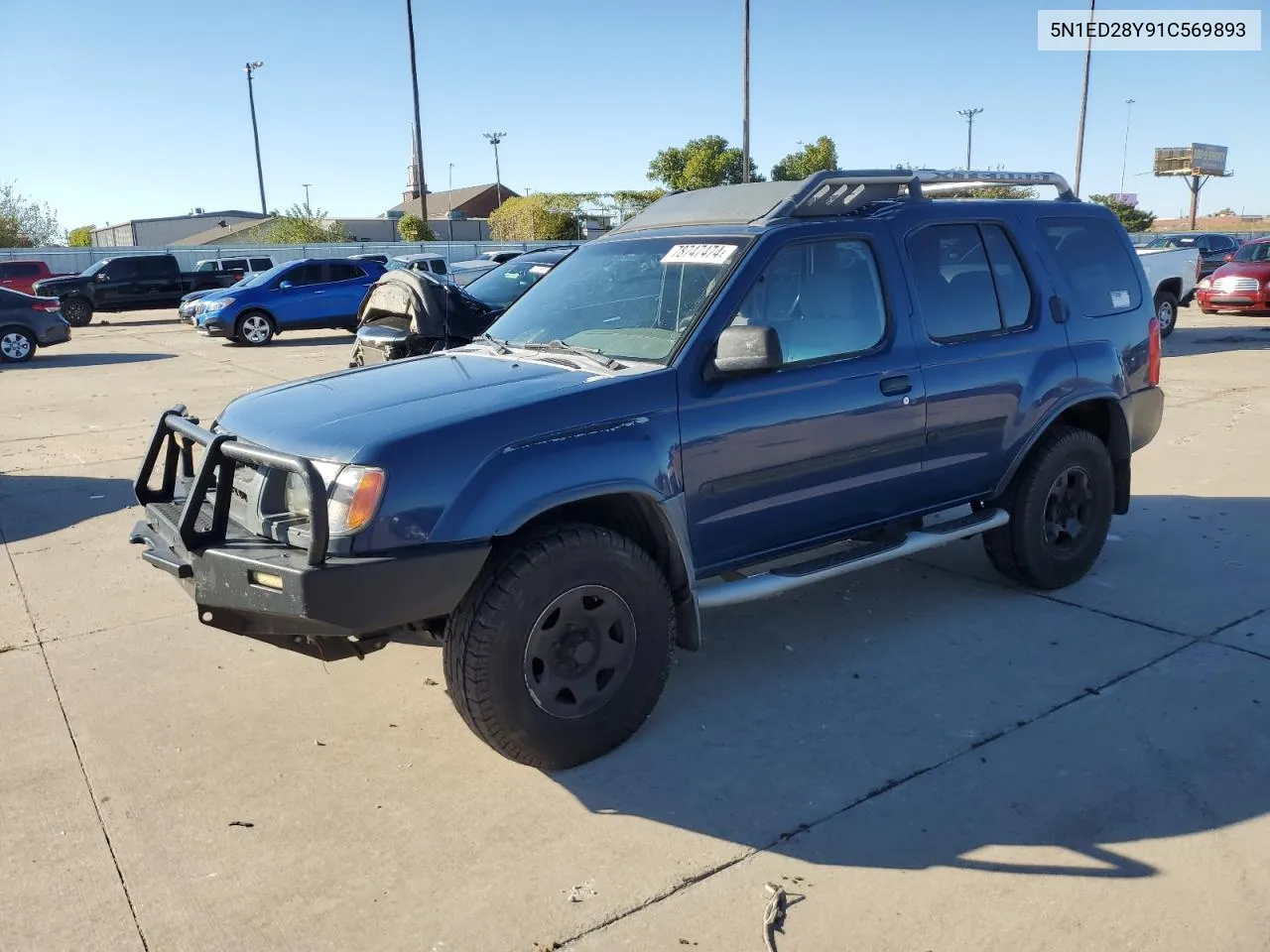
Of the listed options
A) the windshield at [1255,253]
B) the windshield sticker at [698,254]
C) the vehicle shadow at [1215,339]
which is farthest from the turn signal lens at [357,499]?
the windshield at [1255,253]

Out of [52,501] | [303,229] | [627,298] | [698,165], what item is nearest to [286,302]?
[52,501]

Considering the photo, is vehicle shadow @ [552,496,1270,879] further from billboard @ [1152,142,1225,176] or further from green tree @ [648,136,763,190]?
billboard @ [1152,142,1225,176]

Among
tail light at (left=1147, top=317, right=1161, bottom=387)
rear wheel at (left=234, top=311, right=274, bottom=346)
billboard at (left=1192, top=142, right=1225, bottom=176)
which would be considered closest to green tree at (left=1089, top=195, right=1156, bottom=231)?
billboard at (left=1192, top=142, right=1225, bottom=176)

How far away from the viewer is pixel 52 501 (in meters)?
7.63

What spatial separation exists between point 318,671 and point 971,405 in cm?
315

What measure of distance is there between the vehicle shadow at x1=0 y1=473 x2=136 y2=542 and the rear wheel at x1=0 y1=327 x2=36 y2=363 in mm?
10498

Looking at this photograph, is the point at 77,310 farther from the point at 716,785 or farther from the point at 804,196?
the point at 716,785

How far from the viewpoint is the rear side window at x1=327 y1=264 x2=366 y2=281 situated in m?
21.1

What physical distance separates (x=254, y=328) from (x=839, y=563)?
1814 centimetres

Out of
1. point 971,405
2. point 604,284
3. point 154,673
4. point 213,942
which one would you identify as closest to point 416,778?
point 213,942

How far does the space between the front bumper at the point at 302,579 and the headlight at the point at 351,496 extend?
0.10 meters

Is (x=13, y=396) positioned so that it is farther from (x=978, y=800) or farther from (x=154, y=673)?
(x=978, y=800)

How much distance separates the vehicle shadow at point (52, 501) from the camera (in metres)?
6.98

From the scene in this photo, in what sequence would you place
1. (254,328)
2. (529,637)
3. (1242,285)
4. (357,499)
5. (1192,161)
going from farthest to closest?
(1192,161) → (254,328) → (1242,285) → (529,637) → (357,499)
